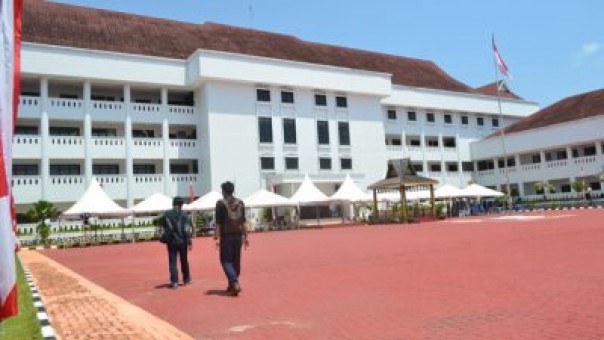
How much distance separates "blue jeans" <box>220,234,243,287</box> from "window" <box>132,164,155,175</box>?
31554 millimetres

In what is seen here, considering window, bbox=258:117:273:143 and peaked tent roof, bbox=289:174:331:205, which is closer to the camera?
peaked tent roof, bbox=289:174:331:205

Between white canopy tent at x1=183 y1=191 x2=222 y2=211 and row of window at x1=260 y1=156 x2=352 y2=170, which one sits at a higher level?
row of window at x1=260 y1=156 x2=352 y2=170

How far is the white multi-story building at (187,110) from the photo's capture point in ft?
117

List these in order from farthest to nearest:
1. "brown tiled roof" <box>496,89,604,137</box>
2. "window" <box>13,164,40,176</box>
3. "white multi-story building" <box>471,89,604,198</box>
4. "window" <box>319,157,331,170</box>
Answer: "brown tiled roof" <box>496,89,604,137</box> → "white multi-story building" <box>471,89,604,198</box> → "window" <box>319,157,331,170</box> → "window" <box>13,164,40,176</box>

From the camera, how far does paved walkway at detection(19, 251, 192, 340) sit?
20.4ft

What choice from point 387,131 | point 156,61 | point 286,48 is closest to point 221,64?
point 156,61

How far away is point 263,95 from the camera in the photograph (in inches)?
1681

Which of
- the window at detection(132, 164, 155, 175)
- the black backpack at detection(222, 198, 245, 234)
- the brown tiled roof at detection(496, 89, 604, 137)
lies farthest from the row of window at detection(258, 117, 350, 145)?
the black backpack at detection(222, 198, 245, 234)

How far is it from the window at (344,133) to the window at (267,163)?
21.3ft

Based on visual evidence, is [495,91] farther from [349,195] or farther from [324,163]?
[349,195]

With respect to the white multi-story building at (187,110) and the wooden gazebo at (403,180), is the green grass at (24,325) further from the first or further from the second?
the white multi-story building at (187,110)

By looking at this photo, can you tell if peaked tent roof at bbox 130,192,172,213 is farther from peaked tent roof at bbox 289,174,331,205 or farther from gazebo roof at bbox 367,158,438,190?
gazebo roof at bbox 367,158,438,190

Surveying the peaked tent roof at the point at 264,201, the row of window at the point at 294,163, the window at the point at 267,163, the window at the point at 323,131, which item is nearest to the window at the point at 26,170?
the peaked tent roof at the point at 264,201

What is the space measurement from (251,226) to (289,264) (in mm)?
25558
